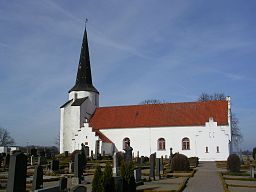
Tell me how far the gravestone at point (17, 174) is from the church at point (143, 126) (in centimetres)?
3281

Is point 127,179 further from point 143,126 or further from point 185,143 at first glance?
point 143,126

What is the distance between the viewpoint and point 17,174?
8617 mm

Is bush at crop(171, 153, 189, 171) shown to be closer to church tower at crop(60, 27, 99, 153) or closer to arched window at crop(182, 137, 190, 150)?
arched window at crop(182, 137, 190, 150)

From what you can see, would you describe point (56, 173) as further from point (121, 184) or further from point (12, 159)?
point (12, 159)

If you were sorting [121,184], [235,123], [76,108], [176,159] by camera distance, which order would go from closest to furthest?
[121,184] < [176,159] < [76,108] < [235,123]

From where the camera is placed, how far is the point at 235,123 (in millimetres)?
53688

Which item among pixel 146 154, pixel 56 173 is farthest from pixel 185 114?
pixel 56 173

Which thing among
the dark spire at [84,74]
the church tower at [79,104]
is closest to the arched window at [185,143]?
the church tower at [79,104]

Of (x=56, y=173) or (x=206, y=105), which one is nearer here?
(x=56, y=173)

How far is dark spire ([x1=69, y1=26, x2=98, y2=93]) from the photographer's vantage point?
4772cm

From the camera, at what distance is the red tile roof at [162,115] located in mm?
41625

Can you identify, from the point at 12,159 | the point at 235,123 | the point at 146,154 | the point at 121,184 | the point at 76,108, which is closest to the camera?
the point at 12,159

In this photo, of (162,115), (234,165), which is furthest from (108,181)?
(162,115)

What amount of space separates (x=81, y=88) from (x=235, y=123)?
80.6 ft
